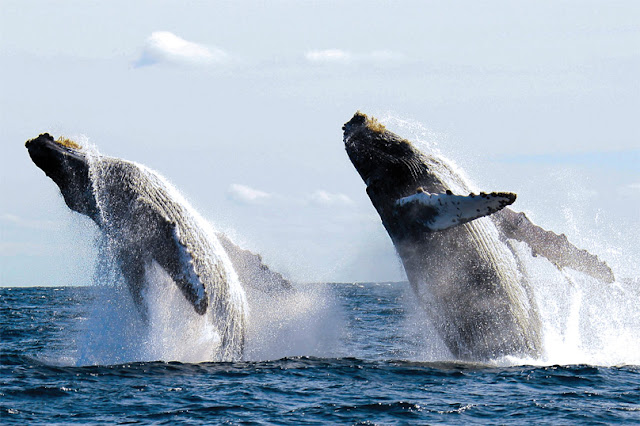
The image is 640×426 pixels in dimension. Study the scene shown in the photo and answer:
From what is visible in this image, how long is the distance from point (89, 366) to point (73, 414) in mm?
4001

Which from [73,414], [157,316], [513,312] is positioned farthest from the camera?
[157,316]

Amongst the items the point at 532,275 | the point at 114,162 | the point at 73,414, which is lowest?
the point at 73,414

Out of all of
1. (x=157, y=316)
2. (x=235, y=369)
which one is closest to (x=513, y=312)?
(x=235, y=369)

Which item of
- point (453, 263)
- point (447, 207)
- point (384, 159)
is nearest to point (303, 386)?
point (453, 263)

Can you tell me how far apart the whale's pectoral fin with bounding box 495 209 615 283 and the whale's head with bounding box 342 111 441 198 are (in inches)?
73.6

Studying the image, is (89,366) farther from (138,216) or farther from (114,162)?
(114,162)

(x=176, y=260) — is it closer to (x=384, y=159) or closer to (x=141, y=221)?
(x=141, y=221)

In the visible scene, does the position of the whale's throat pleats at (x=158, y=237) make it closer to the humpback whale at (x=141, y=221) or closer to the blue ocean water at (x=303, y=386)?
the humpback whale at (x=141, y=221)

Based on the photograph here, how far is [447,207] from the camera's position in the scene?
13219 mm

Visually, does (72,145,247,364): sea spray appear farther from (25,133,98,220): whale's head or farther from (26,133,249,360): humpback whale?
(25,133,98,220): whale's head

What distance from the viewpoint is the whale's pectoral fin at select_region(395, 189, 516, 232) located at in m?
12.6

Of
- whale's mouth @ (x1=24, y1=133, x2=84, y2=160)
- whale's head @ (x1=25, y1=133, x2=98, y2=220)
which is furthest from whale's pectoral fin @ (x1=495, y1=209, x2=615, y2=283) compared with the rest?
whale's mouth @ (x1=24, y1=133, x2=84, y2=160)

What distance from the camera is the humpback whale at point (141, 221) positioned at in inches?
603

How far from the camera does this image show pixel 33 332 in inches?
1015
